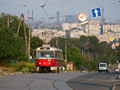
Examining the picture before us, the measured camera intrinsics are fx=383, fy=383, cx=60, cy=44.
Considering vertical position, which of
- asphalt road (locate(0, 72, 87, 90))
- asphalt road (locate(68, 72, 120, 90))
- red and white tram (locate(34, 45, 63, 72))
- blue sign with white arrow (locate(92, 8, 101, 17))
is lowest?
asphalt road (locate(68, 72, 120, 90))

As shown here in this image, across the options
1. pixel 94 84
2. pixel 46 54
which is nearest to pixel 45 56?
pixel 46 54

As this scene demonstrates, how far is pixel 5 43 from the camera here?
5141 cm

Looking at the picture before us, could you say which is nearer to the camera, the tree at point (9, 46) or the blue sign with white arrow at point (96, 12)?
the blue sign with white arrow at point (96, 12)

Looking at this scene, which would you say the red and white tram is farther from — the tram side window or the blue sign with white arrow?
the blue sign with white arrow

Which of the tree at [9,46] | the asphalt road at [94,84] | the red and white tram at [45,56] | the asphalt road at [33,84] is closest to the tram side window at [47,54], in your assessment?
the red and white tram at [45,56]

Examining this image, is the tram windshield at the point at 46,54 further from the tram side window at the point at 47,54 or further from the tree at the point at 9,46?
the tree at the point at 9,46

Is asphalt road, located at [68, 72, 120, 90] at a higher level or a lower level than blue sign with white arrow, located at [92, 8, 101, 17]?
lower

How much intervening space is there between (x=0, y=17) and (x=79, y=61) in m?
25.1

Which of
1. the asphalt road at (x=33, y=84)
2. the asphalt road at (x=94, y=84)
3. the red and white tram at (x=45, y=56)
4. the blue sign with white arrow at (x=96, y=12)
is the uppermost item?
the blue sign with white arrow at (x=96, y=12)

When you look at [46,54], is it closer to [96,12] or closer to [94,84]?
[96,12]

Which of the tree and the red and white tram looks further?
the tree

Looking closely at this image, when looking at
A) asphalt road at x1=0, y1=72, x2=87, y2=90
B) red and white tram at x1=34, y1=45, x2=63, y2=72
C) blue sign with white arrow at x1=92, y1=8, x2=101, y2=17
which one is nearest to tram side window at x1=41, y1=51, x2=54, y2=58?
red and white tram at x1=34, y1=45, x2=63, y2=72

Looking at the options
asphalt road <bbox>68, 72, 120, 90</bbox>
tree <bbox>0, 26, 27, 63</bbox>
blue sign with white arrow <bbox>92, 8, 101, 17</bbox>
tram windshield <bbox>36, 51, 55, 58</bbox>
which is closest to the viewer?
asphalt road <bbox>68, 72, 120, 90</bbox>

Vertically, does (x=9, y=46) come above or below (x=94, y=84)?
above
